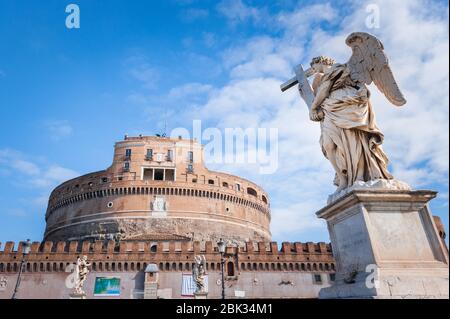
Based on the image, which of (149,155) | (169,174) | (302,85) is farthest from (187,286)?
(302,85)

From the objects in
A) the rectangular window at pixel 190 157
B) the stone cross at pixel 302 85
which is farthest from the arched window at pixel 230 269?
the stone cross at pixel 302 85

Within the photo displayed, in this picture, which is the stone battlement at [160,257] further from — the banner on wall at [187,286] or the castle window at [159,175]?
the castle window at [159,175]

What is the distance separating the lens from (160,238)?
120 ft

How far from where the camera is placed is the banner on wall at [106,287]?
28391mm

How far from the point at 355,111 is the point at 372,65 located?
0.68m

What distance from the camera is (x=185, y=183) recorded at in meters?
43.8

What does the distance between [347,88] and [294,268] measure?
29056 millimetres

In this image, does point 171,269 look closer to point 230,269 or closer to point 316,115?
point 230,269

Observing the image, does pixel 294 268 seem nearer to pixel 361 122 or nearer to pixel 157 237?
pixel 157 237

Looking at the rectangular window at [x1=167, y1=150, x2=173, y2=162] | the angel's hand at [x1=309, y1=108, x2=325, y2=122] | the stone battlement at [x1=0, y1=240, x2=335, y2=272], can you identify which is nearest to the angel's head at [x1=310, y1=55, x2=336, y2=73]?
the angel's hand at [x1=309, y1=108, x2=325, y2=122]

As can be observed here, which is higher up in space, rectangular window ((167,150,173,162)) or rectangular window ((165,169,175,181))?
rectangular window ((167,150,173,162))

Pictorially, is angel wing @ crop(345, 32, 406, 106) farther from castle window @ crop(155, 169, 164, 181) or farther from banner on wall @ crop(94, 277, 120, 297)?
castle window @ crop(155, 169, 164, 181)

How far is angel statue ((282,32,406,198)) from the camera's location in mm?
3803

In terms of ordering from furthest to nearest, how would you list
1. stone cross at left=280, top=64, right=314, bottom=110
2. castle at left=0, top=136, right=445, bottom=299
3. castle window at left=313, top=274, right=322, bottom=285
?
castle window at left=313, top=274, right=322, bottom=285, castle at left=0, top=136, right=445, bottom=299, stone cross at left=280, top=64, right=314, bottom=110
